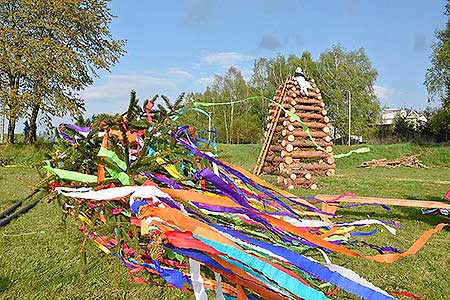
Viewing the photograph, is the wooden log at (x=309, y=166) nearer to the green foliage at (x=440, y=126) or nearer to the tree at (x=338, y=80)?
the green foliage at (x=440, y=126)

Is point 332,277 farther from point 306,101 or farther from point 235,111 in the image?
point 235,111

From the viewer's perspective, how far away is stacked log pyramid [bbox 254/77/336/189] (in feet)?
39.6

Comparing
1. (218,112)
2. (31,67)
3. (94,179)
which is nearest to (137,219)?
(94,179)

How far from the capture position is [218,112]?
1863 inches

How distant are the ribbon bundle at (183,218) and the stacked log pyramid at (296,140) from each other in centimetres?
854

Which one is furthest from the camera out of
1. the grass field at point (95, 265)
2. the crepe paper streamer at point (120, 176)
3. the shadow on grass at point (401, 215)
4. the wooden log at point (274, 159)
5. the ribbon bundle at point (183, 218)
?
the wooden log at point (274, 159)

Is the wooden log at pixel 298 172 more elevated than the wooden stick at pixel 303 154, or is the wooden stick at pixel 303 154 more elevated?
the wooden stick at pixel 303 154

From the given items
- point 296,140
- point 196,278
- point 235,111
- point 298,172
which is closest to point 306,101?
point 296,140

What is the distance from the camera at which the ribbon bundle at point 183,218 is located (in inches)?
65.9

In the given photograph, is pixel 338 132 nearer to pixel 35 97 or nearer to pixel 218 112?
pixel 218 112

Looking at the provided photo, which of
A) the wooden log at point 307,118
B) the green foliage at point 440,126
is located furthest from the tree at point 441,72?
the wooden log at point 307,118

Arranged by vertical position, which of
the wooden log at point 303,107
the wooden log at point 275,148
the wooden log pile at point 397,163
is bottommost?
the wooden log pile at point 397,163

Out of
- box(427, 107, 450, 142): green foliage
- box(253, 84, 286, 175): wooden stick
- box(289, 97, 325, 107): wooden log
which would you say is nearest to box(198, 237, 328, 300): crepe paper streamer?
box(289, 97, 325, 107): wooden log

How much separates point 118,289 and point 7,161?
61.3 feet
